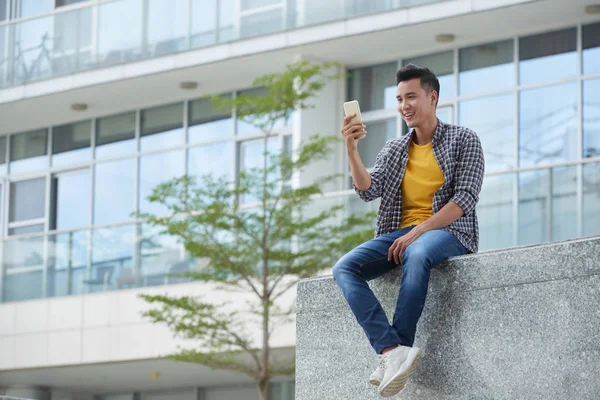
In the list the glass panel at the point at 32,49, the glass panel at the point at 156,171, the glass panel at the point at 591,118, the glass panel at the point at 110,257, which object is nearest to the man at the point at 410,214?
the glass panel at the point at 591,118

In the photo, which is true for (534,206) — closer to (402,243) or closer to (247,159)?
(247,159)

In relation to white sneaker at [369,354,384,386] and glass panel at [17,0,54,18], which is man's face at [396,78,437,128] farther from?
glass panel at [17,0,54,18]

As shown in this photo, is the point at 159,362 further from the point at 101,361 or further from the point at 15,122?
the point at 15,122

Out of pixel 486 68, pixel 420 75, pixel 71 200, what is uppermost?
pixel 486 68

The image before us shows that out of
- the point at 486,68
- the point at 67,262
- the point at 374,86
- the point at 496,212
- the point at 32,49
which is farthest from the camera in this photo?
the point at 32,49

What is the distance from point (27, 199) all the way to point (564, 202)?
1285cm

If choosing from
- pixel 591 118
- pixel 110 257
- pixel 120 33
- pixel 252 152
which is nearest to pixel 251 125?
pixel 252 152

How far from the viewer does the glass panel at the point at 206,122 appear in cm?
2298

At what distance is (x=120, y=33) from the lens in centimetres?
2277

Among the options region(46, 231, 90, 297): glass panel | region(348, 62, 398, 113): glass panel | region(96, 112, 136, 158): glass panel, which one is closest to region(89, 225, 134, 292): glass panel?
region(46, 231, 90, 297): glass panel

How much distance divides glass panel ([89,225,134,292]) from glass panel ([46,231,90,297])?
0.18 meters

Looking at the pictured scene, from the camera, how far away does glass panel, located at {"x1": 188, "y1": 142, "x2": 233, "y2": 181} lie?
22797 mm

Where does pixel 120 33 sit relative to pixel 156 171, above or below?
above

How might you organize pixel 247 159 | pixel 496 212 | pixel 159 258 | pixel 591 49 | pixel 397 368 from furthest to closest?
pixel 247 159, pixel 159 258, pixel 591 49, pixel 496 212, pixel 397 368
